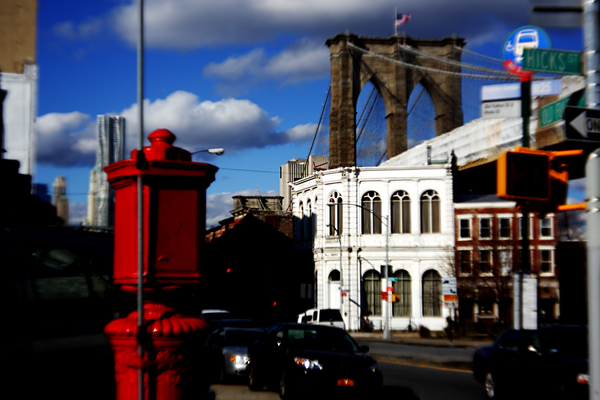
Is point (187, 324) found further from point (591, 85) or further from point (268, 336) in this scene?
point (268, 336)

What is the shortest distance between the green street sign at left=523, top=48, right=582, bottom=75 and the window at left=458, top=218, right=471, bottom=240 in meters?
37.2

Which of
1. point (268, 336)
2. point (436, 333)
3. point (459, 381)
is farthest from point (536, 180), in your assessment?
point (436, 333)

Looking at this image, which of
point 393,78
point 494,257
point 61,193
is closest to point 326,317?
point 494,257

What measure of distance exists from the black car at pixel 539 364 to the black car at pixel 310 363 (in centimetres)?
263

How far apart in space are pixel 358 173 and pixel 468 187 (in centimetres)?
1444

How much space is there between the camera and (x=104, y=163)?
5027 mm

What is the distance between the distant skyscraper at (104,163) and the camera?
4.93 meters

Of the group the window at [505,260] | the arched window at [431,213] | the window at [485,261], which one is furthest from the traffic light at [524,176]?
the arched window at [431,213]

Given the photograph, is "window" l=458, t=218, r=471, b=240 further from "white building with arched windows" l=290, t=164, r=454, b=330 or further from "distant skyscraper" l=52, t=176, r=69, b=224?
"distant skyscraper" l=52, t=176, r=69, b=224

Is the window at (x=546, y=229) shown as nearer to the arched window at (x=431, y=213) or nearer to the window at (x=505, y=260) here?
the window at (x=505, y=260)

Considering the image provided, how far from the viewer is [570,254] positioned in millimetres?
46094

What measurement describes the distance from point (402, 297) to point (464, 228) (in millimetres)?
6286

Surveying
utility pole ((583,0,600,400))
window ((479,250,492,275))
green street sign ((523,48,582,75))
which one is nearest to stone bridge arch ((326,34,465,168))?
window ((479,250,492,275))

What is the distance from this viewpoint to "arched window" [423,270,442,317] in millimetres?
42094
